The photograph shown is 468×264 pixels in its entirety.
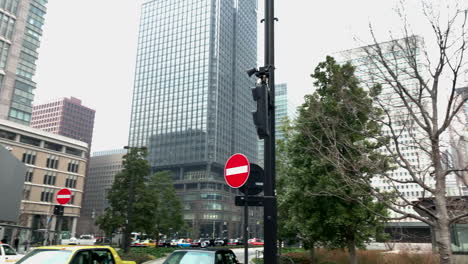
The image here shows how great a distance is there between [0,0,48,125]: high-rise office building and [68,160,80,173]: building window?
12.6 metres

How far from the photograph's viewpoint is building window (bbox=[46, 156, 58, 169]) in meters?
70.6

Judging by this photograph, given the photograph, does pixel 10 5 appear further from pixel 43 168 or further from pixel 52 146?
pixel 43 168

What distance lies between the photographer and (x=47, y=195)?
69.4m

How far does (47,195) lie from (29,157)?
29.2 ft

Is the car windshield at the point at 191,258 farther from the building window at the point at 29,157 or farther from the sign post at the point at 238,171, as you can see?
the building window at the point at 29,157

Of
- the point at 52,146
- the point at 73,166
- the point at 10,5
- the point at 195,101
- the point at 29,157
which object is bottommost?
the point at 73,166

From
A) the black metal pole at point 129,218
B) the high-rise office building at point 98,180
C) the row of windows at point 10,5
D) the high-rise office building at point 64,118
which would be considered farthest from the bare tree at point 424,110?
the high-rise office building at point 64,118

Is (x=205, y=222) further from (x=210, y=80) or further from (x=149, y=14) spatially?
(x=149, y=14)

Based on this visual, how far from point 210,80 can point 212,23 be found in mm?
23242

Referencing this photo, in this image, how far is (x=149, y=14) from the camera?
457ft

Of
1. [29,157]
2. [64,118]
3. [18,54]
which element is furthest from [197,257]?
[64,118]

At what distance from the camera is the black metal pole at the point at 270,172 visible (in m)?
4.81

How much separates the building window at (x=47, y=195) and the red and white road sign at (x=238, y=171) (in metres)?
74.1

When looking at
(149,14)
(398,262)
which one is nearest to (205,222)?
(149,14)
